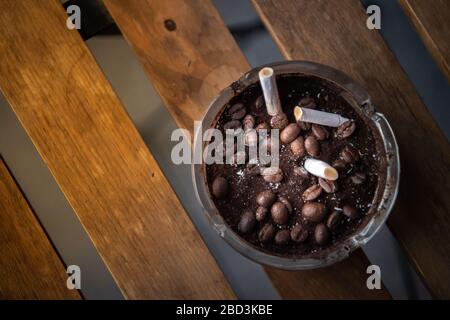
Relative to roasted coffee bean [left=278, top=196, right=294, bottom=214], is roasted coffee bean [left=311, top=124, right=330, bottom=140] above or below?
above

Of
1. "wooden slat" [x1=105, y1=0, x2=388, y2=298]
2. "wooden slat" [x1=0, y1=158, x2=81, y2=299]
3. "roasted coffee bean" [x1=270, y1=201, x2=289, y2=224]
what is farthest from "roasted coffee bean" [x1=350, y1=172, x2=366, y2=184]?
"wooden slat" [x1=0, y1=158, x2=81, y2=299]

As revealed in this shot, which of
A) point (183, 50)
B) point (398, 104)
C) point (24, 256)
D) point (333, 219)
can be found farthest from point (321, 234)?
point (24, 256)

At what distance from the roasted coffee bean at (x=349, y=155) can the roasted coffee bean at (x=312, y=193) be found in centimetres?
5

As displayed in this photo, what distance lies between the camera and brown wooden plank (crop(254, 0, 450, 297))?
78 centimetres

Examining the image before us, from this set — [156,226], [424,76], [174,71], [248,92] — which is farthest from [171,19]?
[424,76]

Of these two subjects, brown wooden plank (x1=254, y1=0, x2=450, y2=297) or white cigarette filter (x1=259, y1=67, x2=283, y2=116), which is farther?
brown wooden plank (x1=254, y1=0, x2=450, y2=297)

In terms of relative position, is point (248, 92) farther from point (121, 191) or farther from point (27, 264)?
point (27, 264)

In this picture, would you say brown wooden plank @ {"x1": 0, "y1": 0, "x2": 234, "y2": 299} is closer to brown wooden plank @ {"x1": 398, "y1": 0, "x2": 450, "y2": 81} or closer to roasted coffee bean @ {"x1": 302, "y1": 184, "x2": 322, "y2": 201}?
roasted coffee bean @ {"x1": 302, "y1": 184, "x2": 322, "y2": 201}

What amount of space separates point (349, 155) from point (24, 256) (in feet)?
1.82

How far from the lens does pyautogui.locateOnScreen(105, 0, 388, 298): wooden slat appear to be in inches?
31.6

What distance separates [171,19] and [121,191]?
0.30 meters

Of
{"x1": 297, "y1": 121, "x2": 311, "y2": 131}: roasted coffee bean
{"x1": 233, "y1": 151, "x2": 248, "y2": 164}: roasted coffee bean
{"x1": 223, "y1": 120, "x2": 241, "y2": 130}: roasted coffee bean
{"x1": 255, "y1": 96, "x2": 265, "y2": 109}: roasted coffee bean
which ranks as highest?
{"x1": 255, "y1": 96, "x2": 265, "y2": 109}: roasted coffee bean

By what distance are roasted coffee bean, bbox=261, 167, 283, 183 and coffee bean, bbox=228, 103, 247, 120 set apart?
0.08m

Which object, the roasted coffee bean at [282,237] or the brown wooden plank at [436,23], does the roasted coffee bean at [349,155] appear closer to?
the roasted coffee bean at [282,237]
